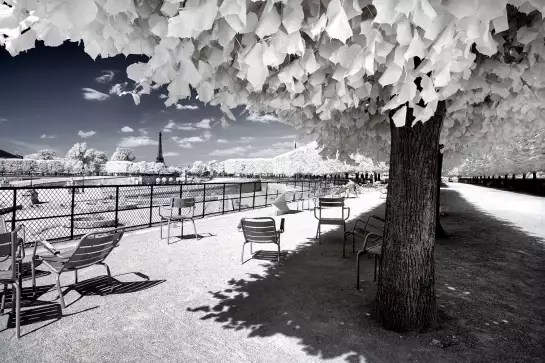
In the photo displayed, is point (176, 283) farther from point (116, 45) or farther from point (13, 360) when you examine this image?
point (116, 45)

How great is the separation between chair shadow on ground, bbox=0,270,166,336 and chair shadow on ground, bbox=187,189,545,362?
4.54 feet

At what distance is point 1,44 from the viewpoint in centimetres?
187

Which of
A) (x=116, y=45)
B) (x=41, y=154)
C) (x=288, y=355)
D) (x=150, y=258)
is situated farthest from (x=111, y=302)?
(x=41, y=154)

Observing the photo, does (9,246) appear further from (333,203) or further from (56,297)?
(333,203)

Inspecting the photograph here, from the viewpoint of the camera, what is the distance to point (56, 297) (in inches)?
170

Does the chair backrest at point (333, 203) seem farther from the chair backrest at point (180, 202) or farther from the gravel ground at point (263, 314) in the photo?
the chair backrest at point (180, 202)

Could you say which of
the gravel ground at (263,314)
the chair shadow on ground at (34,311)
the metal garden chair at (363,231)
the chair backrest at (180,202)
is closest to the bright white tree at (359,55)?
the gravel ground at (263,314)

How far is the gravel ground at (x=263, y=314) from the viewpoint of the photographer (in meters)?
3.21

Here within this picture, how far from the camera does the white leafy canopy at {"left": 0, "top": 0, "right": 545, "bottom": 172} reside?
130 cm

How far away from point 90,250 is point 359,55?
4403mm

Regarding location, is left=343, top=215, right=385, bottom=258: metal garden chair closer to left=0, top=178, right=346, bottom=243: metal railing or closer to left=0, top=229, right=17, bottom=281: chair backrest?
left=0, top=178, right=346, bottom=243: metal railing

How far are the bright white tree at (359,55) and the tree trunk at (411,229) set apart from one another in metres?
0.01

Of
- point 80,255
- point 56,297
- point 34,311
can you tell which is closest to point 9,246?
point 80,255

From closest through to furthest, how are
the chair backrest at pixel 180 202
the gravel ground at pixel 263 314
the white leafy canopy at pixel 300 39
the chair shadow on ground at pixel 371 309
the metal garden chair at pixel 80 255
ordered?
the white leafy canopy at pixel 300 39
the gravel ground at pixel 263 314
the chair shadow on ground at pixel 371 309
the metal garden chair at pixel 80 255
the chair backrest at pixel 180 202
